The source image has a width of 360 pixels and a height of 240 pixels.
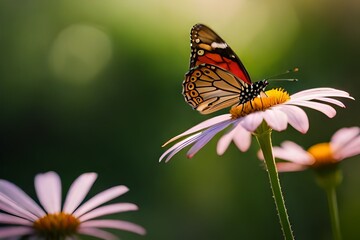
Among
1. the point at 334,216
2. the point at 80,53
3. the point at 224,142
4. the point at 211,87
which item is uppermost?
the point at 80,53

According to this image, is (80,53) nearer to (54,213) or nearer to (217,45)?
(217,45)

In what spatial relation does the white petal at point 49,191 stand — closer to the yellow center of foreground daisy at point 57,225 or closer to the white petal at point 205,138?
the yellow center of foreground daisy at point 57,225

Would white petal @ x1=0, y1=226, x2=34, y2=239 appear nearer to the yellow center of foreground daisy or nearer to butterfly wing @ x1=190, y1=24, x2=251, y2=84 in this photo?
the yellow center of foreground daisy

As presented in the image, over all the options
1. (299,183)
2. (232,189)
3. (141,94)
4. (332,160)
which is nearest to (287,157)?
(332,160)

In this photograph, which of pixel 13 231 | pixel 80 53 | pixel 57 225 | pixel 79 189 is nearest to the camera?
pixel 13 231

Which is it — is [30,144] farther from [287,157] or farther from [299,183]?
[287,157]

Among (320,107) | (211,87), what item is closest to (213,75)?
(211,87)
